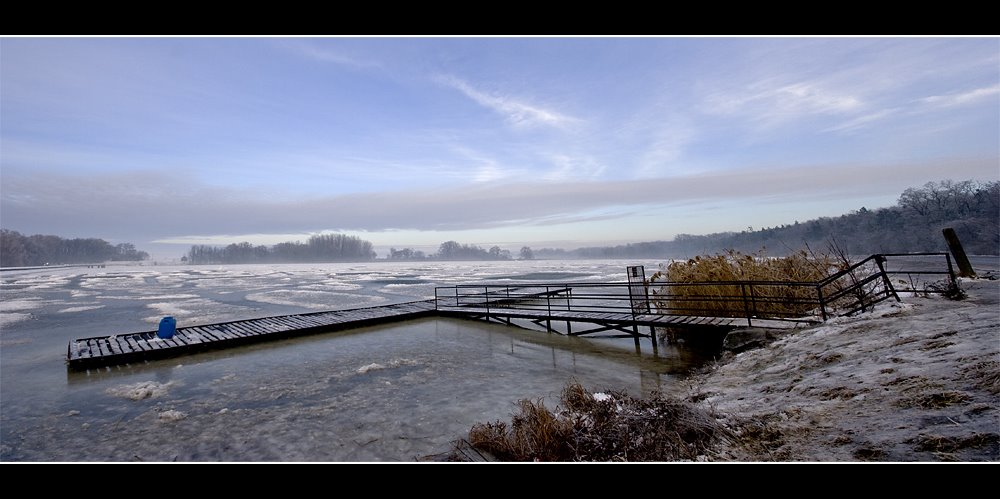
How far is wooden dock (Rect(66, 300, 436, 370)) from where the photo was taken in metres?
9.55

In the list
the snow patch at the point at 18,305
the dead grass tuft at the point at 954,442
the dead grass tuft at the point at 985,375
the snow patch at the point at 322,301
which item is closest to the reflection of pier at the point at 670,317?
the dead grass tuft at the point at 985,375

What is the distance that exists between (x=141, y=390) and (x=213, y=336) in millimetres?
4472

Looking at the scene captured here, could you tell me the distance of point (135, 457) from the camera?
474 cm

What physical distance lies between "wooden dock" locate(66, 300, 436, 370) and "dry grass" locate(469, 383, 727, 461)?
382 inches

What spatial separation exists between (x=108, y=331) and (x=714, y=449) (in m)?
19.3

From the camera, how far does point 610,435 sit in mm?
3854

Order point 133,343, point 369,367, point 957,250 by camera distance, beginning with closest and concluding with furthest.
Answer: point 369,367
point 133,343
point 957,250

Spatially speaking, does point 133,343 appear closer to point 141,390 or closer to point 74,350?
point 74,350

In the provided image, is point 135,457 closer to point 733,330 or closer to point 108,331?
point 733,330

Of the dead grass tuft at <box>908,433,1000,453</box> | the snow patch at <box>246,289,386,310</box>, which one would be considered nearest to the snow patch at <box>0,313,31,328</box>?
the snow patch at <box>246,289,386,310</box>

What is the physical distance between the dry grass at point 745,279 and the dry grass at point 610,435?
6.48 metres

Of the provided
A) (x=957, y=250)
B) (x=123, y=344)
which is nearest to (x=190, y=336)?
(x=123, y=344)

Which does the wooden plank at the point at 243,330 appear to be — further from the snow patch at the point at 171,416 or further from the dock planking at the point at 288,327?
the snow patch at the point at 171,416
